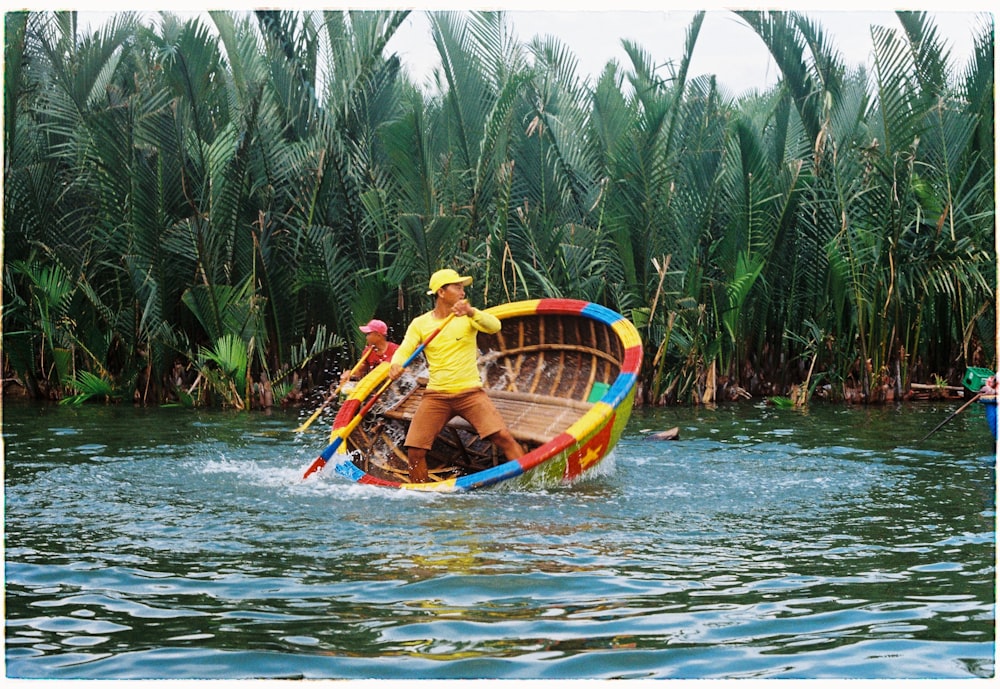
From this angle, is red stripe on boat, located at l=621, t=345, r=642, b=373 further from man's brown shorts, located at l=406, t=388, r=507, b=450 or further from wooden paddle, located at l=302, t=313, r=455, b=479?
wooden paddle, located at l=302, t=313, r=455, b=479

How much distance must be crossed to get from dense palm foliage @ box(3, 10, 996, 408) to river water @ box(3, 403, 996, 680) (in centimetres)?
283

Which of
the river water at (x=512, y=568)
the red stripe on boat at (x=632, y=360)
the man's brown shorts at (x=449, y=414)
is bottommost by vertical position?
the river water at (x=512, y=568)

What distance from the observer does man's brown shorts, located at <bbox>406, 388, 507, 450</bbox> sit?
26.4 ft

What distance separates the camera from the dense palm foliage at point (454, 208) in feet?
38.4

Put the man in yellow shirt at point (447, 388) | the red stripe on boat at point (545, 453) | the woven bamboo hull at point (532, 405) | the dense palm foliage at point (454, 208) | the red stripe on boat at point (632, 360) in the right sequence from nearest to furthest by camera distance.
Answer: the red stripe on boat at point (545, 453) < the woven bamboo hull at point (532, 405) < the man in yellow shirt at point (447, 388) < the red stripe on boat at point (632, 360) < the dense palm foliage at point (454, 208)

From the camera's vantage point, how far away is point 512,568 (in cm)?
587

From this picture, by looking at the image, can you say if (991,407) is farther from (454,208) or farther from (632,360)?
(454,208)

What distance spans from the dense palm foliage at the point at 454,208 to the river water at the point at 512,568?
9.29ft

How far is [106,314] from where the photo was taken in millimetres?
12258

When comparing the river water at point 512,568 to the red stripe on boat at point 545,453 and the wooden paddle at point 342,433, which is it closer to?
the wooden paddle at point 342,433

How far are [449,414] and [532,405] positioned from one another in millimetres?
1476

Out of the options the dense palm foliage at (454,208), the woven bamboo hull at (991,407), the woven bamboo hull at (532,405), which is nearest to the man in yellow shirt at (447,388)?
the woven bamboo hull at (532,405)

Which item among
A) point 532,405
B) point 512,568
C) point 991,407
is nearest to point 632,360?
point 532,405

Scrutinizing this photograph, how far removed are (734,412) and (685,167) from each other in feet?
7.75
